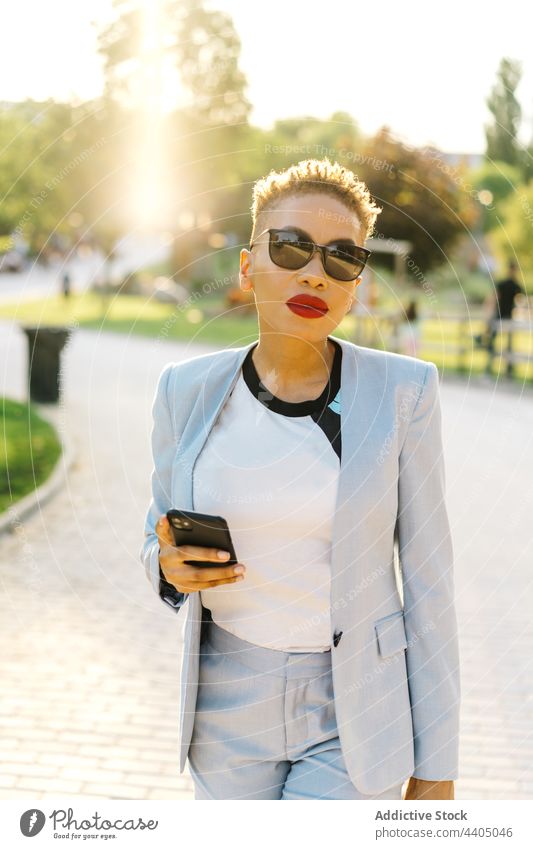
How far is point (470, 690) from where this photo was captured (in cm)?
548

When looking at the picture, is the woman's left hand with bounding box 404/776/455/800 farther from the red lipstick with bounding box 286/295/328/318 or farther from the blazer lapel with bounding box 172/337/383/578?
the red lipstick with bounding box 286/295/328/318

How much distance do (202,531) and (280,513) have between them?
19 cm

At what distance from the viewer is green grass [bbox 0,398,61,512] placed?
9.70 meters

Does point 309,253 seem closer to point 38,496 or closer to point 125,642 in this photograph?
point 125,642

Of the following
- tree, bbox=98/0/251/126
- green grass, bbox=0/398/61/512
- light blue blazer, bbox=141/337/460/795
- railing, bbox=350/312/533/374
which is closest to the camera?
A: light blue blazer, bbox=141/337/460/795

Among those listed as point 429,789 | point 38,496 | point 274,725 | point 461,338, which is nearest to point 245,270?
point 274,725

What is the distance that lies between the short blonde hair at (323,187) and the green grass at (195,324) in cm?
1393

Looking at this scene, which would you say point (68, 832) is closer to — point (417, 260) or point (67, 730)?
point (67, 730)

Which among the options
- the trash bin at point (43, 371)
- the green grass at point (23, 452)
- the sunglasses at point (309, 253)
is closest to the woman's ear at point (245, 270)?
the sunglasses at point (309, 253)

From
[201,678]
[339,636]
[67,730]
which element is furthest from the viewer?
[67,730]

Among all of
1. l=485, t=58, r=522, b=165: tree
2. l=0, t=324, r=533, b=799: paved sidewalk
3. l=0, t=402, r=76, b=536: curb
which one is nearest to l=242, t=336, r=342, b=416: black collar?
l=0, t=324, r=533, b=799: paved sidewalk

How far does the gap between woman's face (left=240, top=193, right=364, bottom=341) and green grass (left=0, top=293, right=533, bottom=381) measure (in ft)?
46.0

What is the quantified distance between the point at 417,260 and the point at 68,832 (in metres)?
26.8

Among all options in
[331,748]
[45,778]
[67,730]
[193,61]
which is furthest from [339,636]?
[193,61]
